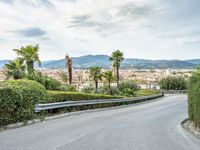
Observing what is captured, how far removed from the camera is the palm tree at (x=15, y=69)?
125ft

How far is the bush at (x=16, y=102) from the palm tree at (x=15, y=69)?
17.6m

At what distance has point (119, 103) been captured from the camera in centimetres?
4084

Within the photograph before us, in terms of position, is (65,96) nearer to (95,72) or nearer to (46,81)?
(46,81)

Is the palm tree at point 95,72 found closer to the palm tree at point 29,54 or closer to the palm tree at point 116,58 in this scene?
the palm tree at point 116,58

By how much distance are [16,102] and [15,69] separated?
2316 cm

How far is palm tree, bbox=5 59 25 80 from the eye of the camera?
1496 inches

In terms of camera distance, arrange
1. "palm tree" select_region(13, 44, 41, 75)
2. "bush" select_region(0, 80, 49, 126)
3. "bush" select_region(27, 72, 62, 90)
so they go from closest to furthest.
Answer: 1. "bush" select_region(0, 80, 49, 126)
2. "bush" select_region(27, 72, 62, 90)
3. "palm tree" select_region(13, 44, 41, 75)

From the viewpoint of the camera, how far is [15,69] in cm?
4066

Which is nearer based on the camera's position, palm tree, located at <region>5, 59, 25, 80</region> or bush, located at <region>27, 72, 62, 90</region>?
bush, located at <region>27, 72, 62, 90</region>

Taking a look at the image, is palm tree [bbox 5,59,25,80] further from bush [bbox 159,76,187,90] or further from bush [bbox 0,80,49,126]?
bush [bbox 159,76,187,90]

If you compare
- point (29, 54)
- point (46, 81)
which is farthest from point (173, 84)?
point (46, 81)

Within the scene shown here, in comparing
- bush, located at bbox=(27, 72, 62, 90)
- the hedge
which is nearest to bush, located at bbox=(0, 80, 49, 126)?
the hedge

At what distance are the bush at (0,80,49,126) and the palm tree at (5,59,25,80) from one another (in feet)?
57.7

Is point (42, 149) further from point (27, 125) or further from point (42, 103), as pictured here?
point (42, 103)
